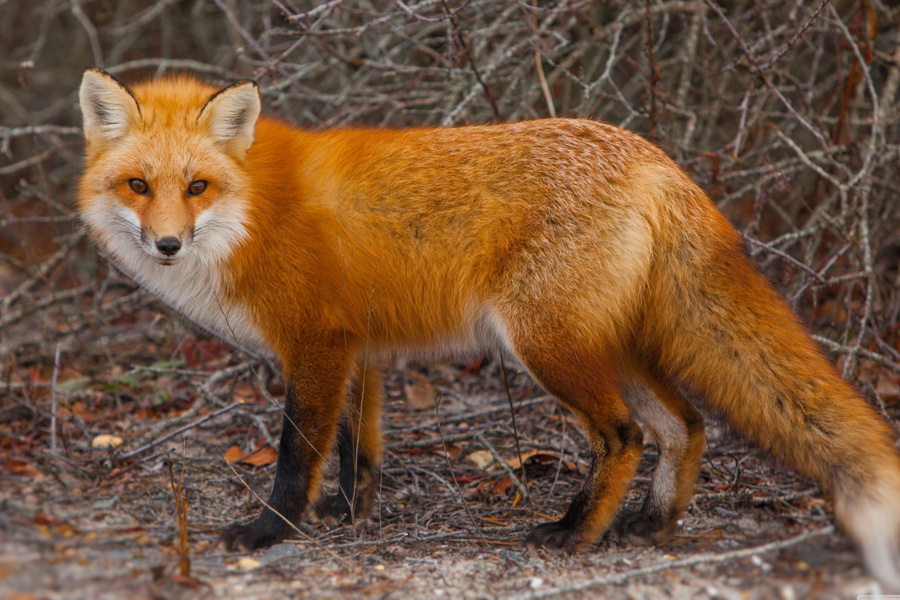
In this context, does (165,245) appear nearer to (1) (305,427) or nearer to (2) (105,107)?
(2) (105,107)

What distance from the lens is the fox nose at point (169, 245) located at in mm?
2814

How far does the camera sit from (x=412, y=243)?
3217 mm

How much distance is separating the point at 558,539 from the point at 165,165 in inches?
85.5

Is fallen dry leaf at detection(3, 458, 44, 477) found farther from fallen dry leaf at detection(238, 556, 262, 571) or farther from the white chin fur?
fallen dry leaf at detection(238, 556, 262, 571)

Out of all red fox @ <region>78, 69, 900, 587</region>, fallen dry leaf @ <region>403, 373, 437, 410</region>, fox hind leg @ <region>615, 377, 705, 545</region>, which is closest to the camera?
red fox @ <region>78, 69, 900, 587</region>

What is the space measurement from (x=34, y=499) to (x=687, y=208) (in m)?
2.72

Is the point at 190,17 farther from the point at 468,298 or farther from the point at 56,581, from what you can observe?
the point at 56,581

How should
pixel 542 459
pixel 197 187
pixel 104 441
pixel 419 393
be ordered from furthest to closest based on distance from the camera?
pixel 419 393 < pixel 104 441 < pixel 542 459 < pixel 197 187

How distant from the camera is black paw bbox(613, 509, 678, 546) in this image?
307 centimetres

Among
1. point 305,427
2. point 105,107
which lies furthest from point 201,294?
point 105,107

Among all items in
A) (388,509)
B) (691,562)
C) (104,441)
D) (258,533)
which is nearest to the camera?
(691,562)

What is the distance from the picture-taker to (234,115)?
319cm

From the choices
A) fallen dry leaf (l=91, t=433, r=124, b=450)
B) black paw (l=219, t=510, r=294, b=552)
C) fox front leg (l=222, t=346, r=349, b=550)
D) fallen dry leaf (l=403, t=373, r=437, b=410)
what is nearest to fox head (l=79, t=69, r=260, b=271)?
fox front leg (l=222, t=346, r=349, b=550)

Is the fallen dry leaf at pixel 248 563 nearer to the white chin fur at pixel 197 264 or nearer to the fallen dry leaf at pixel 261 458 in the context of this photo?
the white chin fur at pixel 197 264
